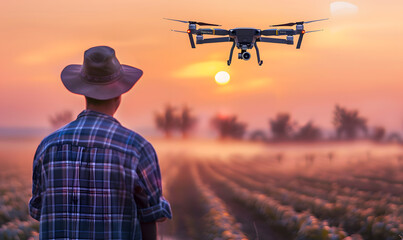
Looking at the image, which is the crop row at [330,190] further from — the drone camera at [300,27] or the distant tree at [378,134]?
the distant tree at [378,134]

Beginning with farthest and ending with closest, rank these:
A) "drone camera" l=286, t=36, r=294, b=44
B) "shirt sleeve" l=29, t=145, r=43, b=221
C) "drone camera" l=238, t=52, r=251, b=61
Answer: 1. "drone camera" l=286, t=36, r=294, b=44
2. "drone camera" l=238, t=52, r=251, b=61
3. "shirt sleeve" l=29, t=145, r=43, b=221

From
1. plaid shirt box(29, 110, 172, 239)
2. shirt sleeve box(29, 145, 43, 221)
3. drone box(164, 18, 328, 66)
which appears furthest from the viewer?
drone box(164, 18, 328, 66)

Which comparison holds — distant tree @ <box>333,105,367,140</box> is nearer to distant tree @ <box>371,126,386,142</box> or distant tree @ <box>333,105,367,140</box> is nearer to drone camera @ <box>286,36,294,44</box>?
distant tree @ <box>371,126,386,142</box>

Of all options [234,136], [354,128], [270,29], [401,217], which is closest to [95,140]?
[270,29]

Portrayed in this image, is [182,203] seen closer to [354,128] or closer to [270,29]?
[270,29]

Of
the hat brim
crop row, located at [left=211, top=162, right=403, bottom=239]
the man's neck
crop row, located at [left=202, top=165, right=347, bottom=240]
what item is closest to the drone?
the hat brim

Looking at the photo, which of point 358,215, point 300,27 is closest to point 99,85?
point 300,27

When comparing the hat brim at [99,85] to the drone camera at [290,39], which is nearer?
the hat brim at [99,85]

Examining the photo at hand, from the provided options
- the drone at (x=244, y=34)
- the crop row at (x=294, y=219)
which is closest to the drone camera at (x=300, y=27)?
the drone at (x=244, y=34)
